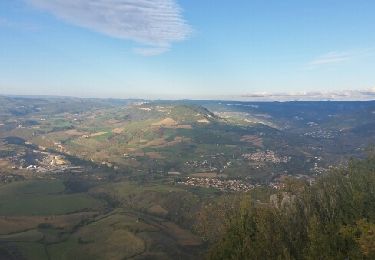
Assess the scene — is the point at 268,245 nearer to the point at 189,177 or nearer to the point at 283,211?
the point at 283,211

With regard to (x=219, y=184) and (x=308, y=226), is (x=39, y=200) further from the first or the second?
(x=308, y=226)

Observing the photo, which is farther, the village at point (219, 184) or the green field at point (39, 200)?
the village at point (219, 184)

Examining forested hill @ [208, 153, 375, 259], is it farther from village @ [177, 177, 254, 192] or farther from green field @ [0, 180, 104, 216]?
green field @ [0, 180, 104, 216]

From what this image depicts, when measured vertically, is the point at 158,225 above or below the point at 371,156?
below

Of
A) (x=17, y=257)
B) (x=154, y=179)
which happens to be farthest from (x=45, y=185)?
(x=17, y=257)

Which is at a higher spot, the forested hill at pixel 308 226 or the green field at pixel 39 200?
the forested hill at pixel 308 226

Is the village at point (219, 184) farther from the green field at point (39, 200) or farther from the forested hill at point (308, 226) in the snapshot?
the forested hill at point (308, 226)

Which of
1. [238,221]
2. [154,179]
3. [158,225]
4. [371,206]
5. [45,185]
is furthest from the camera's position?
[154,179]

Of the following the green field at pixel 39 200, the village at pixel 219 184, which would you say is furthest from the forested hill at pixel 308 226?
the green field at pixel 39 200

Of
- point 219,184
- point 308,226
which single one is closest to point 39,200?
point 219,184
